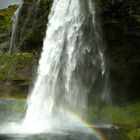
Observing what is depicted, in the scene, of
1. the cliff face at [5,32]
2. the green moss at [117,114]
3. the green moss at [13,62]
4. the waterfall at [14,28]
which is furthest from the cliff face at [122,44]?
the cliff face at [5,32]

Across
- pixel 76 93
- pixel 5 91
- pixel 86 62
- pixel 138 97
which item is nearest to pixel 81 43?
pixel 86 62

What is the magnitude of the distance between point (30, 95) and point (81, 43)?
763cm

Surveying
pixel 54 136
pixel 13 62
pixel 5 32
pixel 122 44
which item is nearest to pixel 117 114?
pixel 122 44

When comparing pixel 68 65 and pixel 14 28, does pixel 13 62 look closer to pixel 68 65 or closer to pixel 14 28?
pixel 14 28

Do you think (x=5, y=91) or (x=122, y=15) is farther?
(x=5, y=91)

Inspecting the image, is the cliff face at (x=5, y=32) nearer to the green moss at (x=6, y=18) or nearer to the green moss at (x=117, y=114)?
the green moss at (x=6, y=18)

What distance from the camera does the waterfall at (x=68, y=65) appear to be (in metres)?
41.0

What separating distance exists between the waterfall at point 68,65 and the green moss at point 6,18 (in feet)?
46.9

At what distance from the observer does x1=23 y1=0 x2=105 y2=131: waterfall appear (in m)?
41.0

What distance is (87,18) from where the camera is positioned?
1606 inches

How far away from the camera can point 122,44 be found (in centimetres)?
3991

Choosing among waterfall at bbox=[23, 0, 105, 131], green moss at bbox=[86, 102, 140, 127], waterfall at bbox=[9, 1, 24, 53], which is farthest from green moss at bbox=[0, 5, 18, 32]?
green moss at bbox=[86, 102, 140, 127]

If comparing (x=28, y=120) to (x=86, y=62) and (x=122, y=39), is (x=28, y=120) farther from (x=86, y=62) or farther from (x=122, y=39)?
(x=122, y=39)

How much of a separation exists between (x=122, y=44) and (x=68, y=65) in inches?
223
